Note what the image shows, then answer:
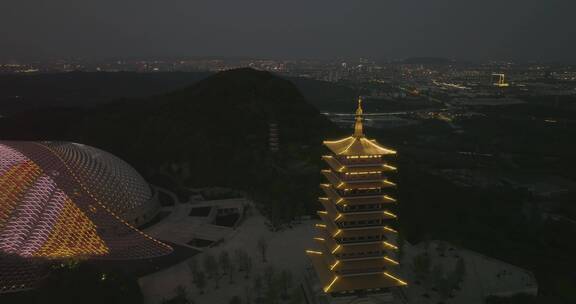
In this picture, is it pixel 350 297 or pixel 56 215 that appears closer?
pixel 350 297

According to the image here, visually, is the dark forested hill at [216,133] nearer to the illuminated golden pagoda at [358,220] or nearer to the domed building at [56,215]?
the domed building at [56,215]

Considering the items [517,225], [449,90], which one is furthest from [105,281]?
[449,90]

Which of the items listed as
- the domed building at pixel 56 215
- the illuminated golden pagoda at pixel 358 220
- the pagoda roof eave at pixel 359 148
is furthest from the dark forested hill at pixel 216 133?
the pagoda roof eave at pixel 359 148

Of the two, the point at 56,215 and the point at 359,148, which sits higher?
the point at 359,148

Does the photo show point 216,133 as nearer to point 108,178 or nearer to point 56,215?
point 108,178

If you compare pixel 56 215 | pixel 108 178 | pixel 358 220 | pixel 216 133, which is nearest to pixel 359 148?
pixel 358 220

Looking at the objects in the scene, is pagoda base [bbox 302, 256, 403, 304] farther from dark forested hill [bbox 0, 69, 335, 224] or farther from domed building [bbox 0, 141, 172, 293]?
dark forested hill [bbox 0, 69, 335, 224]
